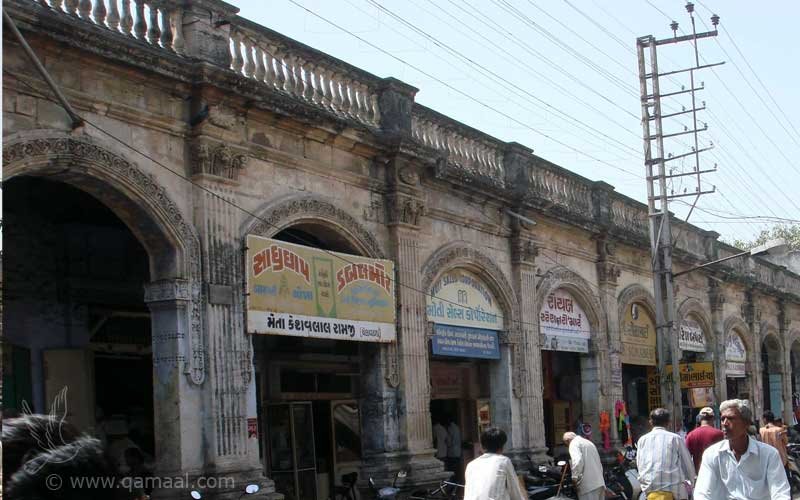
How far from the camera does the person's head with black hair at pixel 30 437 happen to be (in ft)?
8.96

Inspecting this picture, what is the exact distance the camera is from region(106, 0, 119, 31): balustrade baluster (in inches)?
404

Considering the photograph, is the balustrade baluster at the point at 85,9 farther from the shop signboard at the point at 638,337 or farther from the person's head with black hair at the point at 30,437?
the shop signboard at the point at 638,337

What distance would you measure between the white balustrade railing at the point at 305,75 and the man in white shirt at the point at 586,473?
5.27 meters

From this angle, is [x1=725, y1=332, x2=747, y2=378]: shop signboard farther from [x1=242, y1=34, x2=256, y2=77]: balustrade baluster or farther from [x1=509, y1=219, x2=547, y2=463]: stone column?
[x1=242, y1=34, x2=256, y2=77]: balustrade baluster

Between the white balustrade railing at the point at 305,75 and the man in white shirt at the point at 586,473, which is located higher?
the white balustrade railing at the point at 305,75

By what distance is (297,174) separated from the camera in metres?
12.6

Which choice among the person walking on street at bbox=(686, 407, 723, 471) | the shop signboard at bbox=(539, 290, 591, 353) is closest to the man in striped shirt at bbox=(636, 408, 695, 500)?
the person walking on street at bbox=(686, 407, 723, 471)

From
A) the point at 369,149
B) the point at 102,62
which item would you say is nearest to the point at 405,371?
the point at 369,149

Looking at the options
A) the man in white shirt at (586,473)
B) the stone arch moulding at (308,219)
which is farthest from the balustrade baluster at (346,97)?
the man in white shirt at (586,473)

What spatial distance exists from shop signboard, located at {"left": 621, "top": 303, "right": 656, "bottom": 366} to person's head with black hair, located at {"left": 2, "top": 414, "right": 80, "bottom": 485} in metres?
19.1

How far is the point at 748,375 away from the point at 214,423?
2138 cm

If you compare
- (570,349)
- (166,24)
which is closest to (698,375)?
(570,349)

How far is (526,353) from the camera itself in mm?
17203

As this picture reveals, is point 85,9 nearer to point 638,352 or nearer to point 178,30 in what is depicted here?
point 178,30
